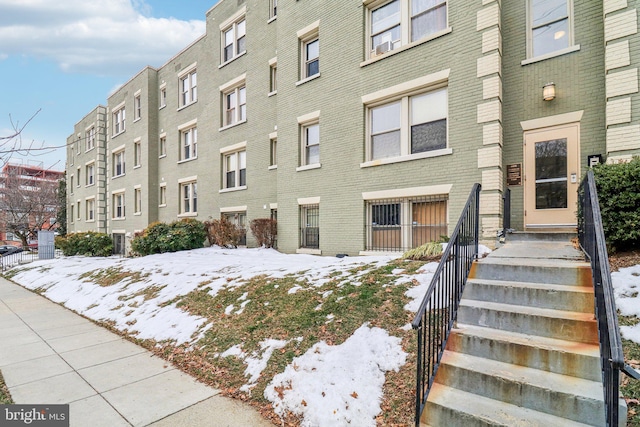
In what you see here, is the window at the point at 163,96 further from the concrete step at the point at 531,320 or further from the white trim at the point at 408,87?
the concrete step at the point at 531,320

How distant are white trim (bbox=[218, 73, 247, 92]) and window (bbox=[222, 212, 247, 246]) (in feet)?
18.4

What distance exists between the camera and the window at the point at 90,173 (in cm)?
2698

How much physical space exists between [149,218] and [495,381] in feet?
67.7

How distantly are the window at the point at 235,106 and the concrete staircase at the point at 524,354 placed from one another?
1307 cm

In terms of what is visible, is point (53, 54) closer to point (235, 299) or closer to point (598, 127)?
point (235, 299)

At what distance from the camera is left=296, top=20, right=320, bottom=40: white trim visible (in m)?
11.3

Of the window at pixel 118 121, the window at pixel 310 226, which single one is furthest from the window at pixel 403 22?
the window at pixel 118 121

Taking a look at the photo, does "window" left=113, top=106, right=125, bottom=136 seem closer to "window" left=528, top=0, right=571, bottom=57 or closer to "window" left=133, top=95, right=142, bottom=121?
"window" left=133, top=95, right=142, bottom=121

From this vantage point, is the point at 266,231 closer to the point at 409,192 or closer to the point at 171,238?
the point at 171,238

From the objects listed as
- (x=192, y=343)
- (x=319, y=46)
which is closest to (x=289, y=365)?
(x=192, y=343)

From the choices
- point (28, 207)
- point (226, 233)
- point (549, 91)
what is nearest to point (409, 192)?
point (549, 91)

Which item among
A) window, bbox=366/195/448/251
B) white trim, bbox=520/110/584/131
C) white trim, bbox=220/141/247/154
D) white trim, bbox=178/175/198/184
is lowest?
window, bbox=366/195/448/251

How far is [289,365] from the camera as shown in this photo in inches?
156

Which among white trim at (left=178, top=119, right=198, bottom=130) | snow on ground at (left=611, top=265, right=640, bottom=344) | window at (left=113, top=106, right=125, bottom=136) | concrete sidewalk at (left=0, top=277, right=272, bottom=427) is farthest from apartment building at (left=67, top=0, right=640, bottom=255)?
window at (left=113, top=106, right=125, bottom=136)
